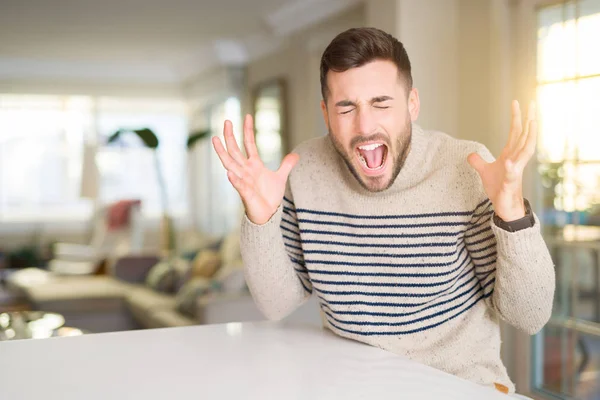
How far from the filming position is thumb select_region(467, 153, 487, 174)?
4.11 feet

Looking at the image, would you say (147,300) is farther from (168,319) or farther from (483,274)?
(483,274)

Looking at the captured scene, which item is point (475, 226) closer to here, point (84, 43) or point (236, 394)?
point (236, 394)

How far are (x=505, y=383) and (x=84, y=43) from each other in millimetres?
6709

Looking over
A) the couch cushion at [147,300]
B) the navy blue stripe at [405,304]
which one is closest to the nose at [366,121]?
the navy blue stripe at [405,304]

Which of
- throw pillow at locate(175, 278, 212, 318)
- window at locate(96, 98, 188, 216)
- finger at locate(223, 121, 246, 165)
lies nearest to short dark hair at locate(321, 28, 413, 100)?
finger at locate(223, 121, 246, 165)

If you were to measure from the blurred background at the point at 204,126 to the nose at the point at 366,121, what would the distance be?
7.48 feet

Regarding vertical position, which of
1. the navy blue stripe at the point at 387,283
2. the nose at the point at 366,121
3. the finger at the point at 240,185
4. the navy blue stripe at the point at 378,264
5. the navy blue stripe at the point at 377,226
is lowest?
the navy blue stripe at the point at 387,283

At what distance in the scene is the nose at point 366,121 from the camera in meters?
1.31

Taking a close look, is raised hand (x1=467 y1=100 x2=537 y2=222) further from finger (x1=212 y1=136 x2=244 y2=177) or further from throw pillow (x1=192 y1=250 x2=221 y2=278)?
throw pillow (x1=192 y1=250 x2=221 y2=278)

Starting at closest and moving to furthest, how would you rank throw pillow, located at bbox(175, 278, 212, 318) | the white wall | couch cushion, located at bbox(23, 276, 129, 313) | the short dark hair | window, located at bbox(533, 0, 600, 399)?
the short dark hair < window, located at bbox(533, 0, 600, 399) < throw pillow, located at bbox(175, 278, 212, 318) < couch cushion, located at bbox(23, 276, 129, 313) < the white wall

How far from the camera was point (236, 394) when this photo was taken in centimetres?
102

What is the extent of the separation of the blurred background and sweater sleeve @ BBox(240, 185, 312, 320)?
219 cm

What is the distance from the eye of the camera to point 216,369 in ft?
3.81

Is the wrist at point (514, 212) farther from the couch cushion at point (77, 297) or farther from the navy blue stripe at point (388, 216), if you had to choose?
the couch cushion at point (77, 297)
